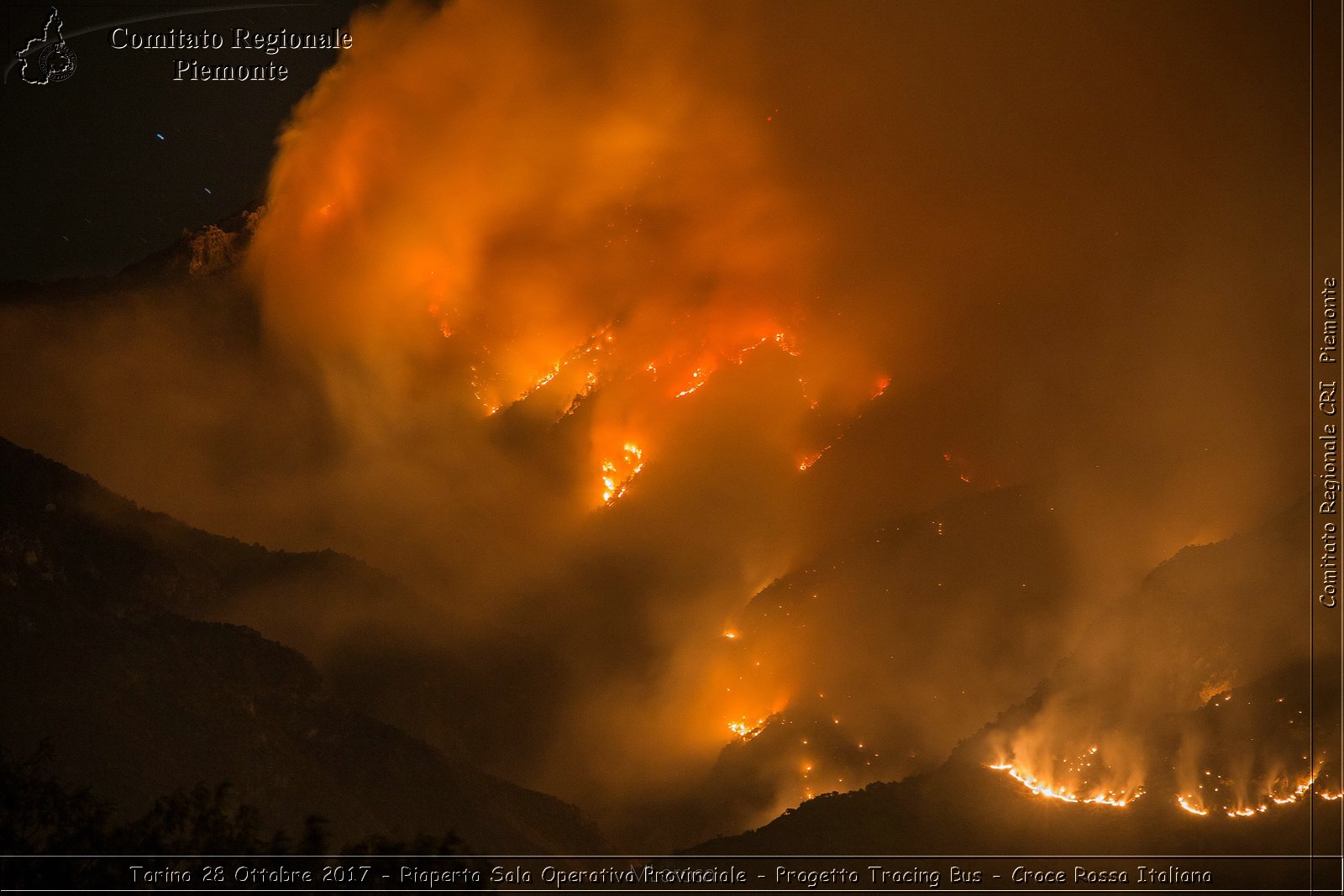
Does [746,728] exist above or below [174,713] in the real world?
above

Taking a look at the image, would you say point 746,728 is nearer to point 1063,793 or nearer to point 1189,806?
point 1063,793

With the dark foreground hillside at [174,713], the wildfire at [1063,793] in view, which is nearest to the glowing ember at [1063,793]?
the wildfire at [1063,793]

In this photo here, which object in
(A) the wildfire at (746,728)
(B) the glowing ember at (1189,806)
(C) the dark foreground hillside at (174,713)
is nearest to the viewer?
(B) the glowing ember at (1189,806)

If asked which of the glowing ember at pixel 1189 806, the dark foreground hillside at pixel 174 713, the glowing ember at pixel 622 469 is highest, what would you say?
the glowing ember at pixel 622 469

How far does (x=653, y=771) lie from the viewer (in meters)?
40.3

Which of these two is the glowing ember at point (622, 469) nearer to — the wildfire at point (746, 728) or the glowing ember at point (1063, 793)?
the wildfire at point (746, 728)

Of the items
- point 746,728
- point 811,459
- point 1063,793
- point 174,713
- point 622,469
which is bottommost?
point 1063,793

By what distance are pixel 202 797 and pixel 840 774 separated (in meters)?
23.6

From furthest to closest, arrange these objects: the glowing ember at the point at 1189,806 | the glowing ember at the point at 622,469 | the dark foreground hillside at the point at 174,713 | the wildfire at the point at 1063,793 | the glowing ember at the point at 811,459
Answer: the glowing ember at the point at 811,459 < the glowing ember at the point at 622,469 < the wildfire at the point at 1063,793 < the dark foreground hillside at the point at 174,713 < the glowing ember at the point at 1189,806

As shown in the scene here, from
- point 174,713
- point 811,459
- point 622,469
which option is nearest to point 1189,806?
point 811,459

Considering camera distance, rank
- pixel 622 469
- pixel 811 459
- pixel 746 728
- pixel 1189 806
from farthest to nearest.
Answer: pixel 811 459 → pixel 622 469 → pixel 746 728 → pixel 1189 806

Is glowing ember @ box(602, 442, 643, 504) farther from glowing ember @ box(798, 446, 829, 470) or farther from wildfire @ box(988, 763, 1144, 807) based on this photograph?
wildfire @ box(988, 763, 1144, 807)

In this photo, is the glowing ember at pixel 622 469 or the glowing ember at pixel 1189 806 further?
the glowing ember at pixel 622 469

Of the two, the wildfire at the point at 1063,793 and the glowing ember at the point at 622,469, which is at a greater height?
the glowing ember at the point at 622,469
